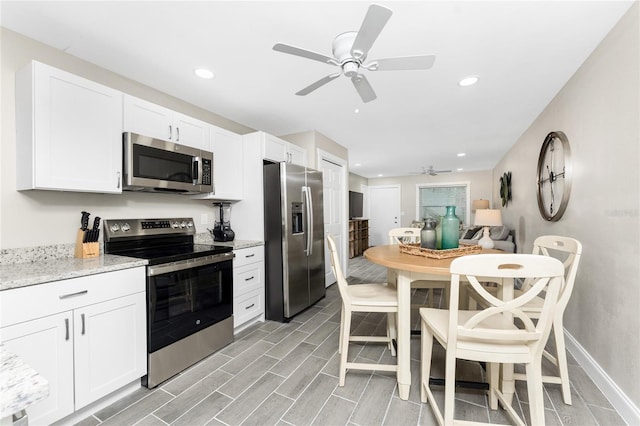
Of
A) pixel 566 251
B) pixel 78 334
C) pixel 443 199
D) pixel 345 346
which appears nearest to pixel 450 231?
pixel 566 251

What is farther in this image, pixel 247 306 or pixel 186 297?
pixel 247 306

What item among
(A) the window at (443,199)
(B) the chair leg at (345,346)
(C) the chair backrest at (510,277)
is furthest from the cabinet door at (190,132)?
(A) the window at (443,199)

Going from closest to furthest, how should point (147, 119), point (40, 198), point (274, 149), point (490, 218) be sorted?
1. point (40, 198)
2. point (147, 119)
3. point (274, 149)
4. point (490, 218)

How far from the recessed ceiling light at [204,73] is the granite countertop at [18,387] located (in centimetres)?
229

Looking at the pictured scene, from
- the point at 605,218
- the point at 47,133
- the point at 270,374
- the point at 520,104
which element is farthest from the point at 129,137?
the point at 520,104

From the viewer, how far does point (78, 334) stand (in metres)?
1.53

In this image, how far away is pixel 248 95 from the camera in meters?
2.74

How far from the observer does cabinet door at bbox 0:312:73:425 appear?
1.33 metres

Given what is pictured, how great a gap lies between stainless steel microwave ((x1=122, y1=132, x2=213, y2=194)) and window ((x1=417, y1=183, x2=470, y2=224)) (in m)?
7.17

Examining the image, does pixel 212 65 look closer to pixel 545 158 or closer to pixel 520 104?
pixel 520 104

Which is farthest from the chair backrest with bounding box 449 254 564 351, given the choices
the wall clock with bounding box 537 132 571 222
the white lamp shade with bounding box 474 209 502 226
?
the white lamp shade with bounding box 474 209 502 226

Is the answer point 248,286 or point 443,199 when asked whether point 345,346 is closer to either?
point 248,286

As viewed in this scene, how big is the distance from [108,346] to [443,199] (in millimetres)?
8557

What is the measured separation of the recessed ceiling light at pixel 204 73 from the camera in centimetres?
226
